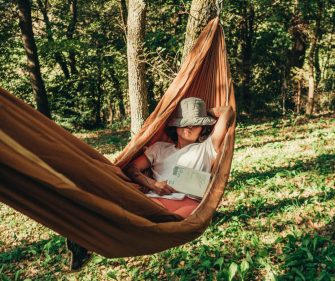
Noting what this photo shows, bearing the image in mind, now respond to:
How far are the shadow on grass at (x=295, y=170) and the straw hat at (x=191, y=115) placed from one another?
154cm

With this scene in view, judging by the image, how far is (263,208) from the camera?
3643 mm

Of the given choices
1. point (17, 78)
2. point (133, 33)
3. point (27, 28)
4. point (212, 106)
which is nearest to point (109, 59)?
point (17, 78)

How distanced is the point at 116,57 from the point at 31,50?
4139 mm

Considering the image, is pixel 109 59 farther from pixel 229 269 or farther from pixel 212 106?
pixel 229 269

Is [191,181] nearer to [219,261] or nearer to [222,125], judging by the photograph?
[222,125]

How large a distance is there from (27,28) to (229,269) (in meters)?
7.20

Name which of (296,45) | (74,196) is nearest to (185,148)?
(74,196)

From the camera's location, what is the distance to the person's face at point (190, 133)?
10.1 ft

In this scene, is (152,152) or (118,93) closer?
(152,152)

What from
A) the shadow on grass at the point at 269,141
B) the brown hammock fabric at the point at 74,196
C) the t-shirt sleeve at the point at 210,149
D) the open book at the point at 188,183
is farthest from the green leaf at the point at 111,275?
the shadow on grass at the point at 269,141

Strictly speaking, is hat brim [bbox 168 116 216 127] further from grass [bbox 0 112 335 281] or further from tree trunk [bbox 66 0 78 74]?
tree trunk [bbox 66 0 78 74]

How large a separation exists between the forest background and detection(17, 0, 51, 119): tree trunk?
63.9 inches

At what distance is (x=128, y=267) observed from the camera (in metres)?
3.17

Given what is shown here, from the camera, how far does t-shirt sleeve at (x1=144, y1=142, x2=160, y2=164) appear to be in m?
3.05
